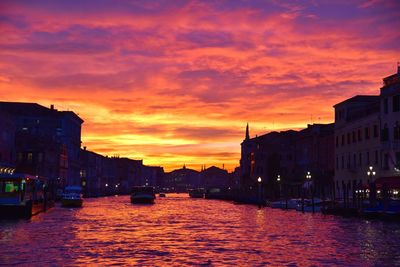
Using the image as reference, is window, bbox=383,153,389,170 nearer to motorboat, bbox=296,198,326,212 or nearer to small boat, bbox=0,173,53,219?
motorboat, bbox=296,198,326,212

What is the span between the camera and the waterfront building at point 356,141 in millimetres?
69625

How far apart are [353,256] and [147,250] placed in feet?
33.7

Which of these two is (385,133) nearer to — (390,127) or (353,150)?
(390,127)

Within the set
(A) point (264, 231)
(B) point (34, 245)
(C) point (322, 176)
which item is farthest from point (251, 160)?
(B) point (34, 245)

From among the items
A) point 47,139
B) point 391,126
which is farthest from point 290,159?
point 391,126

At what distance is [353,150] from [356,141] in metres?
1.69

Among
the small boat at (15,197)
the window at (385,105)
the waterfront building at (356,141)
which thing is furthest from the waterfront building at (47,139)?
the window at (385,105)

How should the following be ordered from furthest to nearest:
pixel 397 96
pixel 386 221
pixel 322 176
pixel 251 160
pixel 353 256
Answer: pixel 251 160, pixel 322 176, pixel 397 96, pixel 386 221, pixel 353 256

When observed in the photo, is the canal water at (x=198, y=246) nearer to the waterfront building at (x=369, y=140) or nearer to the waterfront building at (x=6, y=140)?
the waterfront building at (x=369, y=140)

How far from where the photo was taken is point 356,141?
Result: 249 ft

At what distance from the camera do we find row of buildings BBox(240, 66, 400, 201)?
210 ft

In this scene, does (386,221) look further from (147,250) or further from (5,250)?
(5,250)

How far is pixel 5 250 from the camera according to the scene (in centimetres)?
3027

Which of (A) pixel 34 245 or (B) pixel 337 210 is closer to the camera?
(A) pixel 34 245
